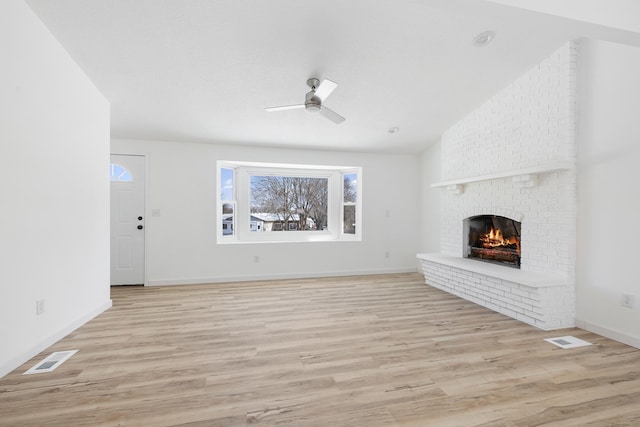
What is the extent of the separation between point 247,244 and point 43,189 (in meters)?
2.71

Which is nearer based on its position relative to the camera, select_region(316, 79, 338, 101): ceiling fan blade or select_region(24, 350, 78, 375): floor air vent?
select_region(24, 350, 78, 375): floor air vent

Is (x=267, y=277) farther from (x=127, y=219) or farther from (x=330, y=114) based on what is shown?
(x=330, y=114)

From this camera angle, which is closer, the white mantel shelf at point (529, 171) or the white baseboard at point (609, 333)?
the white baseboard at point (609, 333)

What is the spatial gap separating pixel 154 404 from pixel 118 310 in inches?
82.9

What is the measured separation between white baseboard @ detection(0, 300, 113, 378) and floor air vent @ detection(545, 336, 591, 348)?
13.3 ft

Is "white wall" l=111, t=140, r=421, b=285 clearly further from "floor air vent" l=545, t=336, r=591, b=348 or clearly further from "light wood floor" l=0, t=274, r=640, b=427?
"floor air vent" l=545, t=336, r=591, b=348

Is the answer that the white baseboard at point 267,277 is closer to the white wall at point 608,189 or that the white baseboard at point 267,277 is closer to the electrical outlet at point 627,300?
the white wall at point 608,189

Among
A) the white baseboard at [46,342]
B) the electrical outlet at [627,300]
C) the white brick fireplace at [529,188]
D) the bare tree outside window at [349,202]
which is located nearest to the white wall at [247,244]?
the bare tree outside window at [349,202]

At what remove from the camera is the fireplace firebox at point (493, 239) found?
11.6 feet

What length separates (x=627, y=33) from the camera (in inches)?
70.4

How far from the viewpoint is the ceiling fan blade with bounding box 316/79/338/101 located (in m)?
2.51

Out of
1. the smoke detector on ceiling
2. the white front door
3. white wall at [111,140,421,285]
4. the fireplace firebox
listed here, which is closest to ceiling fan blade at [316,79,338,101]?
the smoke detector on ceiling

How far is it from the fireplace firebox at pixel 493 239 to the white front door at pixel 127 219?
484cm

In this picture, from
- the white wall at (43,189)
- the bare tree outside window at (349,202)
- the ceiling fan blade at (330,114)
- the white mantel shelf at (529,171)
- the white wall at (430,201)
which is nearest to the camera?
the white wall at (43,189)
